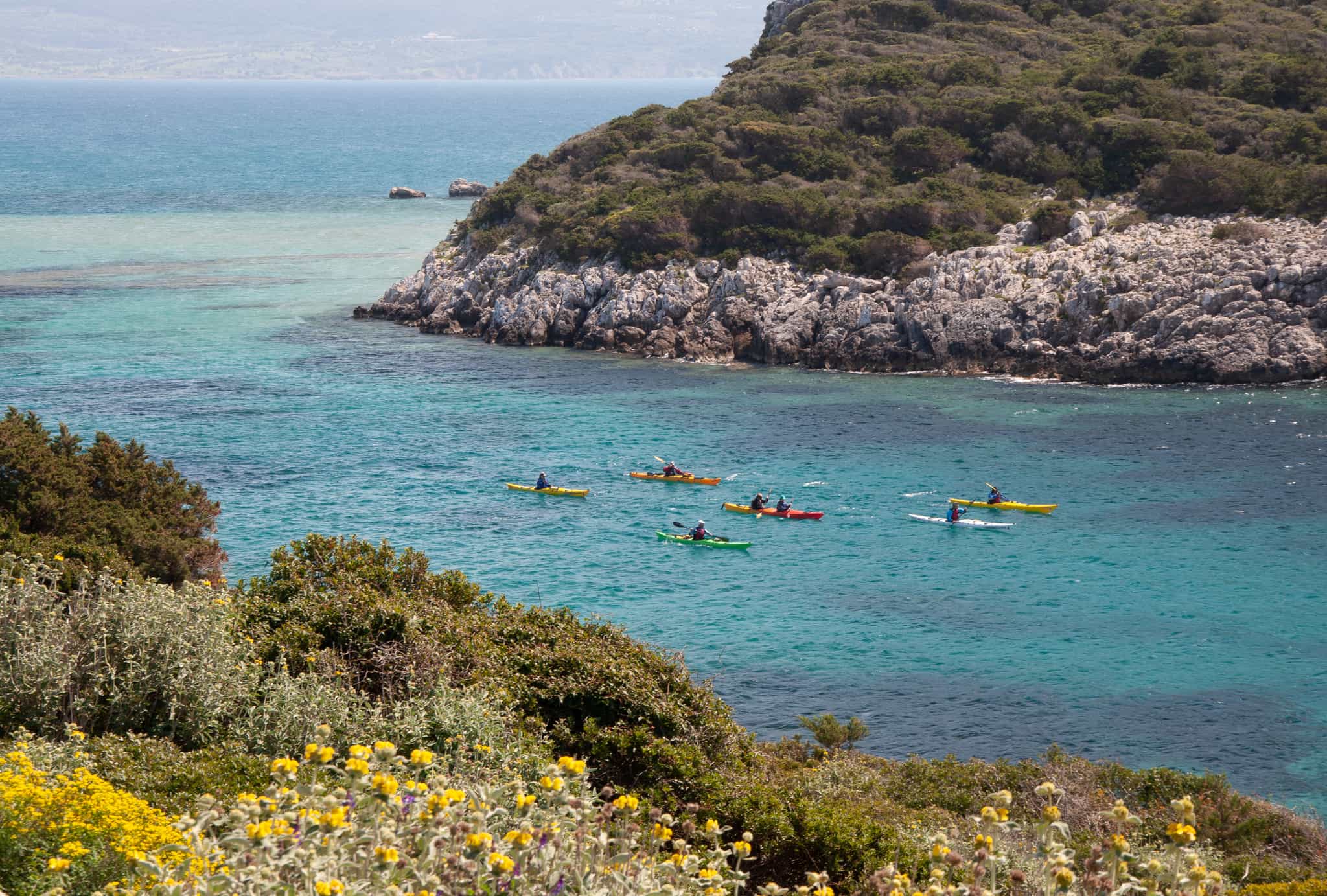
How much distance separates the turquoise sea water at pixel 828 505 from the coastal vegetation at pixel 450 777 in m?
6.25

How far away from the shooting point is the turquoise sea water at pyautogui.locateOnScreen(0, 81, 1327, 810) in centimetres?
3075

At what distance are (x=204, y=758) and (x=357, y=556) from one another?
32.9 feet

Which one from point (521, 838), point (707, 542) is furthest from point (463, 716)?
point (707, 542)

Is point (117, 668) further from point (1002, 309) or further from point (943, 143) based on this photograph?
point (943, 143)

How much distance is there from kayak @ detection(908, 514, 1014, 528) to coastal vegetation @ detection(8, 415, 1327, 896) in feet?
60.8

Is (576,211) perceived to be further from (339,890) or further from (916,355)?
(339,890)

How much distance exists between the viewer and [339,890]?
7.33 metres

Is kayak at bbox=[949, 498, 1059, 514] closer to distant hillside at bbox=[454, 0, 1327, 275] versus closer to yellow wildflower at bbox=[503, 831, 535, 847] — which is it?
distant hillside at bbox=[454, 0, 1327, 275]

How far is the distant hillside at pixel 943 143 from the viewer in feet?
237

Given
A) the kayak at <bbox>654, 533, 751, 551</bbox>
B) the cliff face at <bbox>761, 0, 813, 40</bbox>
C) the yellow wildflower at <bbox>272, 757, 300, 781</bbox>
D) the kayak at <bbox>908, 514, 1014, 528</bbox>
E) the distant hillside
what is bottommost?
the kayak at <bbox>654, 533, 751, 551</bbox>

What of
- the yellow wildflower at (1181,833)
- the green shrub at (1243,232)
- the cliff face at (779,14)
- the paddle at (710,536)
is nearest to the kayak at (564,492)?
the paddle at (710,536)

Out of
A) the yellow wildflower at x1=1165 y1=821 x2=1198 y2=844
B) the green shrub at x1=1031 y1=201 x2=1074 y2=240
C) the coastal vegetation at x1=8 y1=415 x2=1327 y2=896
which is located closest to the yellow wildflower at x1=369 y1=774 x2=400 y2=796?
the coastal vegetation at x1=8 y1=415 x2=1327 y2=896

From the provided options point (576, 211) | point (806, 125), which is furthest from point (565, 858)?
point (806, 125)

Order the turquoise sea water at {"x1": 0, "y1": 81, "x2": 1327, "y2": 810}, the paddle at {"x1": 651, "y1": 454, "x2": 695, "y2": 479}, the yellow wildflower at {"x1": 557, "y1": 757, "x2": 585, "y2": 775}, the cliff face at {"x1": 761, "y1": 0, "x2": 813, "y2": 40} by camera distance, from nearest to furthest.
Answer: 1. the yellow wildflower at {"x1": 557, "y1": 757, "x2": 585, "y2": 775}
2. the turquoise sea water at {"x1": 0, "y1": 81, "x2": 1327, "y2": 810}
3. the paddle at {"x1": 651, "y1": 454, "x2": 695, "y2": 479}
4. the cliff face at {"x1": 761, "y1": 0, "x2": 813, "y2": 40}
